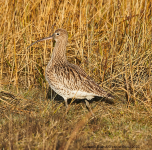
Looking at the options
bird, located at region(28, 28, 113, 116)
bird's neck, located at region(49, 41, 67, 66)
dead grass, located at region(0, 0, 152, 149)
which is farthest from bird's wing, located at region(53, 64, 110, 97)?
dead grass, located at region(0, 0, 152, 149)

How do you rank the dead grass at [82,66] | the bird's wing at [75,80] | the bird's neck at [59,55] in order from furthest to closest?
1. the bird's neck at [59,55]
2. the bird's wing at [75,80]
3. the dead grass at [82,66]

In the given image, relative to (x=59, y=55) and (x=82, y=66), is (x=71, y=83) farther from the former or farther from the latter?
(x=82, y=66)

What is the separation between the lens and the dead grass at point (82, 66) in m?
3.72

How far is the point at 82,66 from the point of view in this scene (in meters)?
5.51

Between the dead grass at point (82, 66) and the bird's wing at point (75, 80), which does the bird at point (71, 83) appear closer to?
the bird's wing at point (75, 80)

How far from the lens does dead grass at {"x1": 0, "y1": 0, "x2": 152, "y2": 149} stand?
12.2ft

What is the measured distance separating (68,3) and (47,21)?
26.6 inches

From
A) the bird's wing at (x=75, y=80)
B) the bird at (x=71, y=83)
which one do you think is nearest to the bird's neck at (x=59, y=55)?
the bird at (x=71, y=83)

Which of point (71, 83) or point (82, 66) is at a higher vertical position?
point (82, 66)

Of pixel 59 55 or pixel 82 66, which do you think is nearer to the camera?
pixel 59 55

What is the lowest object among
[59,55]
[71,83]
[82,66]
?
[71,83]

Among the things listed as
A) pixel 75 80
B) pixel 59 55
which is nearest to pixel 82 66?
pixel 59 55

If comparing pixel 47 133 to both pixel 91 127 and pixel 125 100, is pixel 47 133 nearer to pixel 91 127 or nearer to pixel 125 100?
pixel 91 127

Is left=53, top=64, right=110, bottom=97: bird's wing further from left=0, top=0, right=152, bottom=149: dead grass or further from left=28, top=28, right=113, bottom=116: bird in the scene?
left=0, top=0, right=152, bottom=149: dead grass
